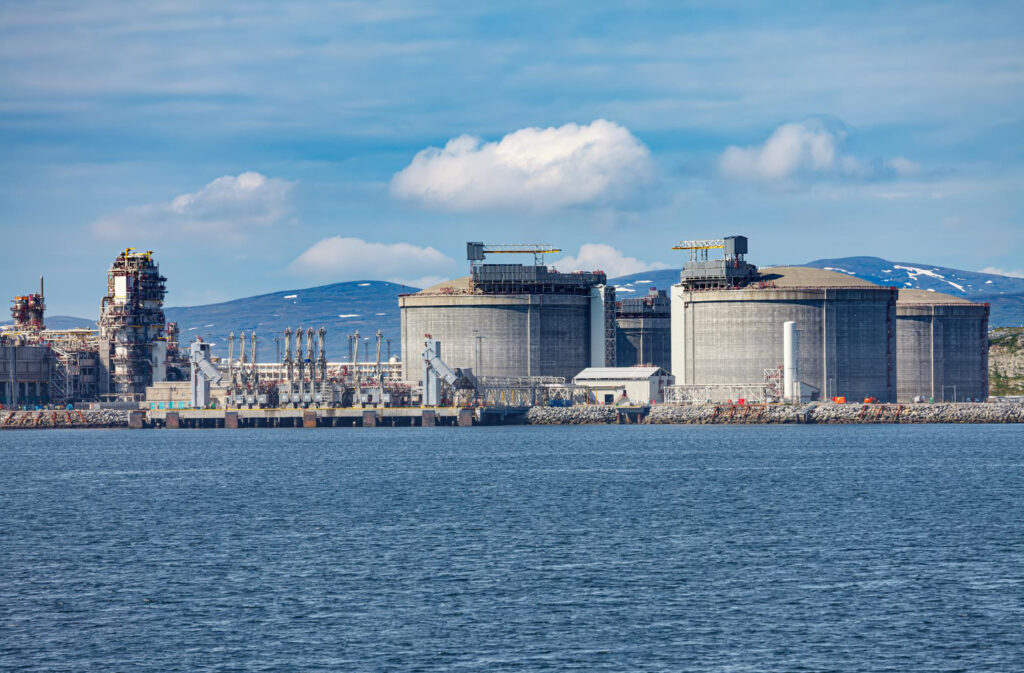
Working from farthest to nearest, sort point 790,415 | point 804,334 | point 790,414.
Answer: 1. point 804,334
2. point 790,414
3. point 790,415

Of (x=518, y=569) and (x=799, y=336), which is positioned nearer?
(x=518, y=569)

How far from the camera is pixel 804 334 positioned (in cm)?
19362

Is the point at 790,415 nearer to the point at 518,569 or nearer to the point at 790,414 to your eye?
the point at 790,414

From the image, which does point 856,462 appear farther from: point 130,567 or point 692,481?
point 130,567

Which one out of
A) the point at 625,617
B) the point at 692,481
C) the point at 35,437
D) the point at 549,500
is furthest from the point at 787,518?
the point at 35,437

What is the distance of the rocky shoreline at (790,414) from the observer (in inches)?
7544

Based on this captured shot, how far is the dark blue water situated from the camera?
45.6 metres

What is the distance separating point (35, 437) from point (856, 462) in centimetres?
11391

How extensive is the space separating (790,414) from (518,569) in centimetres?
13576

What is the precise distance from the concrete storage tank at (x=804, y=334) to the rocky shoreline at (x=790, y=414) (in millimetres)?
3849

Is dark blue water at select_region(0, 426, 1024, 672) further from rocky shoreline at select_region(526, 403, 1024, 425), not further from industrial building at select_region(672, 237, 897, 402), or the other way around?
industrial building at select_region(672, 237, 897, 402)

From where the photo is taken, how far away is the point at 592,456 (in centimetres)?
13462

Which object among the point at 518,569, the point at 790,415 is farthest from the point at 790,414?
the point at 518,569

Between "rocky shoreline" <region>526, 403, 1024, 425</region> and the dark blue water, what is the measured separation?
2848 inches
